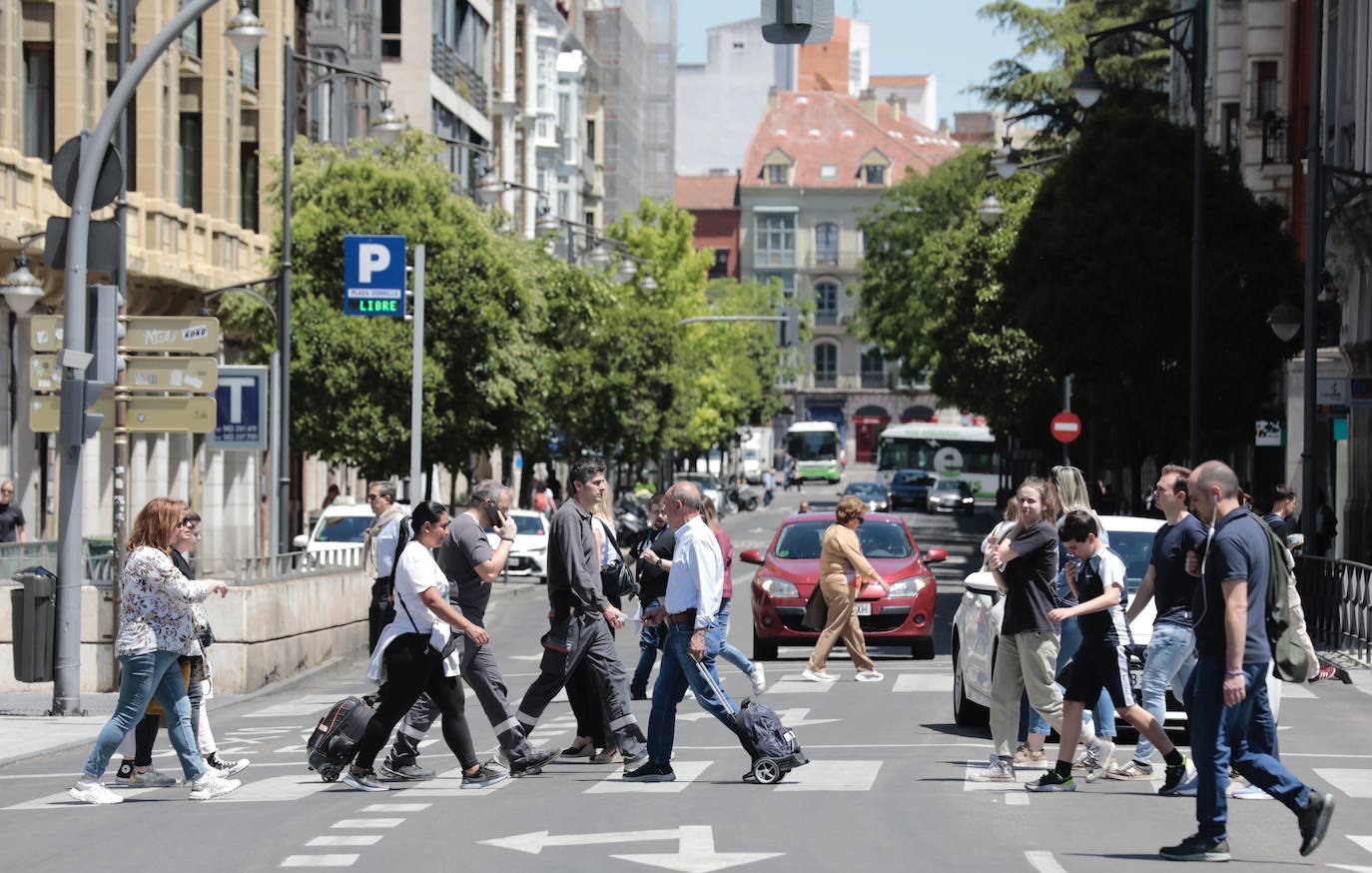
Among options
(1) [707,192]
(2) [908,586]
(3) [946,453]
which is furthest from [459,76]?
Answer: (1) [707,192]

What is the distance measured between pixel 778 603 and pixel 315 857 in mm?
14307

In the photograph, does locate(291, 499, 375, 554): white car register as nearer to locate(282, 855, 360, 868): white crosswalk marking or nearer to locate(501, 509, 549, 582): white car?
locate(501, 509, 549, 582): white car

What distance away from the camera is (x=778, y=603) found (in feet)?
82.5

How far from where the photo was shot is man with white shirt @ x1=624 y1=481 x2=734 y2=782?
45.6 feet

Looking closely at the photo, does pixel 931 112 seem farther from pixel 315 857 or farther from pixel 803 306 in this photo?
pixel 315 857

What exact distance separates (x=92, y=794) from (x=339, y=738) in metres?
1.39

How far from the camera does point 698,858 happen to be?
10.9m

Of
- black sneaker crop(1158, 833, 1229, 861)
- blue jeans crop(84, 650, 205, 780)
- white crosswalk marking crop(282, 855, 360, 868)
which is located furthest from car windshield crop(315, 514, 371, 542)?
black sneaker crop(1158, 833, 1229, 861)

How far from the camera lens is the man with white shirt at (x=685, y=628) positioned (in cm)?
1391

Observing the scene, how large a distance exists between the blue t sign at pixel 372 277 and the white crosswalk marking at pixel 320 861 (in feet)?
69.3

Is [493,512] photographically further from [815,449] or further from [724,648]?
[815,449]

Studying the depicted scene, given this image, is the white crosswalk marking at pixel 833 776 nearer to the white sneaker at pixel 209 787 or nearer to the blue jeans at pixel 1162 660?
the blue jeans at pixel 1162 660

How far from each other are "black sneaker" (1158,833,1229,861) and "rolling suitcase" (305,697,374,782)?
5031 millimetres

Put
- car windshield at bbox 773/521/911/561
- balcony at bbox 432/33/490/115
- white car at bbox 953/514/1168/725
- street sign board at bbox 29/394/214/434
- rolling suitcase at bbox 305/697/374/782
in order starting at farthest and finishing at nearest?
balcony at bbox 432/33/490/115 < car windshield at bbox 773/521/911/561 < street sign board at bbox 29/394/214/434 < white car at bbox 953/514/1168/725 < rolling suitcase at bbox 305/697/374/782
